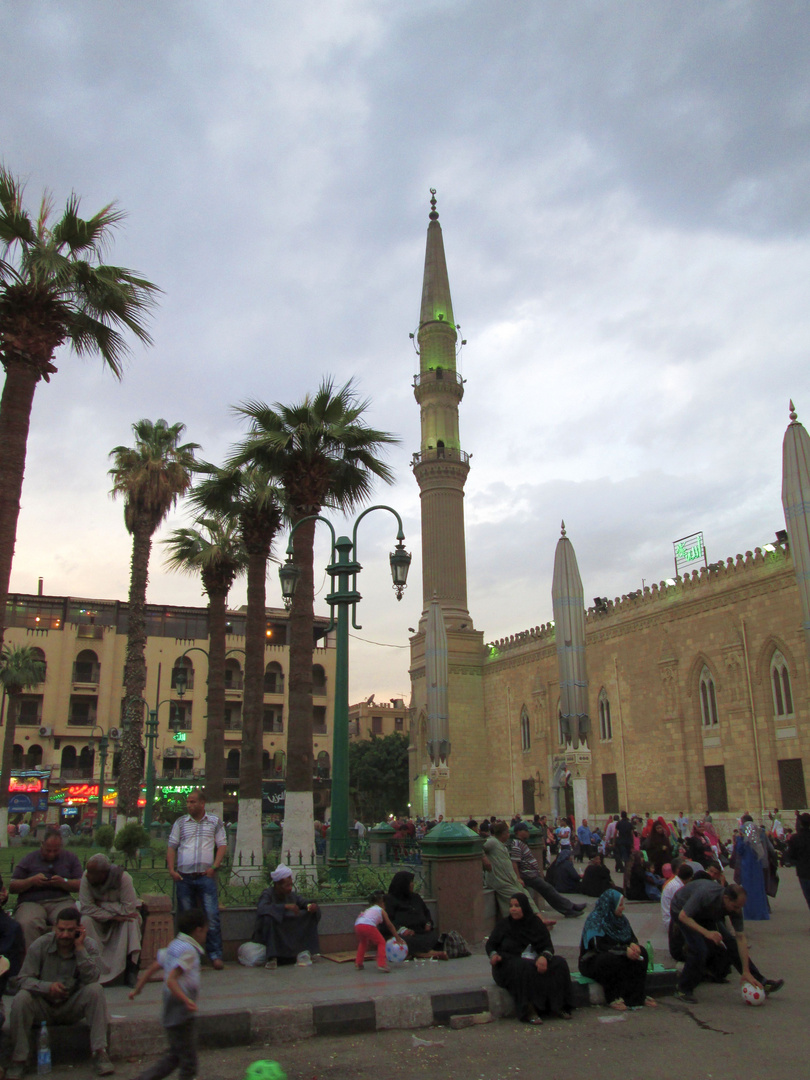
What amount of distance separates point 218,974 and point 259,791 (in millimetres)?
8390

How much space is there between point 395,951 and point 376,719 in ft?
216

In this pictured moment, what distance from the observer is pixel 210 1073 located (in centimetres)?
561

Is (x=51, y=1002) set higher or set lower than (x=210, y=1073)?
higher

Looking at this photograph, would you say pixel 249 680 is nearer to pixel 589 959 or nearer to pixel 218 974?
pixel 218 974

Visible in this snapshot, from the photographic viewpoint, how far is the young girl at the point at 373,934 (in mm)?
8102

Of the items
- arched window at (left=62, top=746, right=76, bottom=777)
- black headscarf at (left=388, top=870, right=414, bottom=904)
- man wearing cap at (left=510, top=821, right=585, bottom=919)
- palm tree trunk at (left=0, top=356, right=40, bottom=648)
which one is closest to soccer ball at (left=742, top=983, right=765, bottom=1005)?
black headscarf at (left=388, top=870, right=414, bottom=904)

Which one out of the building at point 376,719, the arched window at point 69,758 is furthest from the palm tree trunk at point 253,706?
the building at point 376,719

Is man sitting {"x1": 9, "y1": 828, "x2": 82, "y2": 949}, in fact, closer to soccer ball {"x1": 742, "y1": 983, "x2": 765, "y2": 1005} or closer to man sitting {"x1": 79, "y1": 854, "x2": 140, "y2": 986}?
man sitting {"x1": 79, "y1": 854, "x2": 140, "y2": 986}

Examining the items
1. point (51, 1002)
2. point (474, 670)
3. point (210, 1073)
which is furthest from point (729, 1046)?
point (474, 670)

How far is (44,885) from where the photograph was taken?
6.87m

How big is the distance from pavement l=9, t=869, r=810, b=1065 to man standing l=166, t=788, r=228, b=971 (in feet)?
1.57

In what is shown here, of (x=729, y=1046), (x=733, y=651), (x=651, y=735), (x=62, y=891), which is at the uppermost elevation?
(x=733, y=651)

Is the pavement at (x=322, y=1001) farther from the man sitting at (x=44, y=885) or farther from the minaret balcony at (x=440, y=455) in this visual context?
the minaret balcony at (x=440, y=455)

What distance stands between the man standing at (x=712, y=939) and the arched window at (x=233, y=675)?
47.5m
